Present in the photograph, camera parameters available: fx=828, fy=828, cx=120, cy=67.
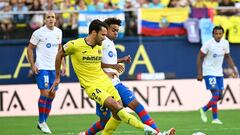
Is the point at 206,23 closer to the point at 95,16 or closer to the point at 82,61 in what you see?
the point at 95,16

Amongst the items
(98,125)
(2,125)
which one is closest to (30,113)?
(2,125)

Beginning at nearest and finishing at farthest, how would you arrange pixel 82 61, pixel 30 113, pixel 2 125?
1. pixel 82 61
2. pixel 2 125
3. pixel 30 113

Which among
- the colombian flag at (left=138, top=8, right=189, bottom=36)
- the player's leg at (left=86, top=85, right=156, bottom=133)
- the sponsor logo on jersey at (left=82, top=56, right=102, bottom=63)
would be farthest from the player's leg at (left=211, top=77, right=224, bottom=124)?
the sponsor logo on jersey at (left=82, top=56, right=102, bottom=63)

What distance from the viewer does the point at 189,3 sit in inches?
989

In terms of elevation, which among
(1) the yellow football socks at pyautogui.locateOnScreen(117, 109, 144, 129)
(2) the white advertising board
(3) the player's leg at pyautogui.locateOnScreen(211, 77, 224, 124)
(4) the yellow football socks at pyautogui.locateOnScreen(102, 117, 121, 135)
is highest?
(1) the yellow football socks at pyautogui.locateOnScreen(117, 109, 144, 129)

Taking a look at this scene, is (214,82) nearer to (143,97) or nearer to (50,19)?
(143,97)

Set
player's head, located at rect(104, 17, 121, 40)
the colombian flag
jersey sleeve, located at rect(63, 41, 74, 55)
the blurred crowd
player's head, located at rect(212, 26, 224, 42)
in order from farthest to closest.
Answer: the colombian flag
the blurred crowd
player's head, located at rect(212, 26, 224, 42)
player's head, located at rect(104, 17, 121, 40)
jersey sleeve, located at rect(63, 41, 74, 55)

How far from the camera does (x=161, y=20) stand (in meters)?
24.3

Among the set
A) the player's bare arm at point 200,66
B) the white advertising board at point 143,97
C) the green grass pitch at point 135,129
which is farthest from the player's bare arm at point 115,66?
the white advertising board at point 143,97

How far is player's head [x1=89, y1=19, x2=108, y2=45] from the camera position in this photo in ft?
43.6

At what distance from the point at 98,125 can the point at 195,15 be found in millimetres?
10866

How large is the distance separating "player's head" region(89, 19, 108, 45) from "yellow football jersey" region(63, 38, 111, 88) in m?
0.20

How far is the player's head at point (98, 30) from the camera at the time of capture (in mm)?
13281

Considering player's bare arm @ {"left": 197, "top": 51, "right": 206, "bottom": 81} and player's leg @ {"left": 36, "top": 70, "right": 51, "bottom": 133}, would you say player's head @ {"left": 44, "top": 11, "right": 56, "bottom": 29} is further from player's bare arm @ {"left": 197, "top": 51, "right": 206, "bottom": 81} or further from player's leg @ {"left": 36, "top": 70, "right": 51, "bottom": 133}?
player's bare arm @ {"left": 197, "top": 51, "right": 206, "bottom": 81}
